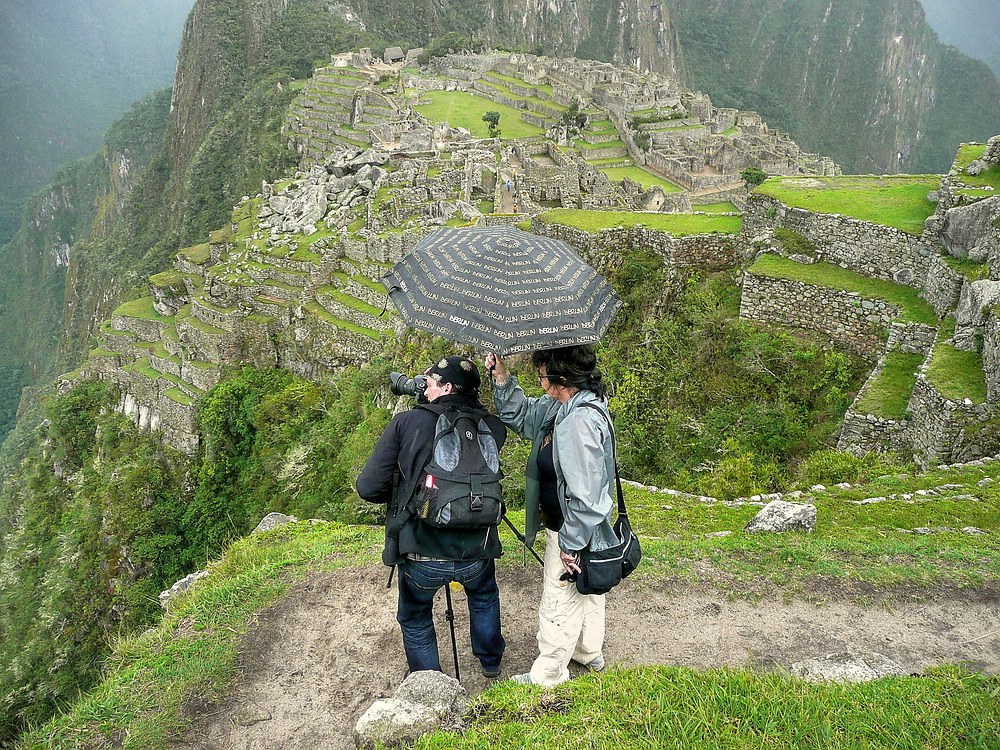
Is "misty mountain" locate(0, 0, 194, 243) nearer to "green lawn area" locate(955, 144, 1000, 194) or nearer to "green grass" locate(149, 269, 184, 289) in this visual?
"green grass" locate(149, 269, 184, 289)

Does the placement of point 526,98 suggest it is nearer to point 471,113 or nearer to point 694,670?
point 471,113

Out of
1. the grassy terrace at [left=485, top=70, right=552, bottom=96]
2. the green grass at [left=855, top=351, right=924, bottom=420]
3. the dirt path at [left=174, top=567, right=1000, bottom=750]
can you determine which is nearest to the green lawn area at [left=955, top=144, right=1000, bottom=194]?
the green grass at [left=855, top=351, right=924, bottom=420]

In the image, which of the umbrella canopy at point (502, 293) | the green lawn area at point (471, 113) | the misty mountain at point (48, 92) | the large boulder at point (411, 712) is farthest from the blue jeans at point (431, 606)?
the misty mountain at point (48, 92)

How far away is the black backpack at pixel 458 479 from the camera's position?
3543 millimetres

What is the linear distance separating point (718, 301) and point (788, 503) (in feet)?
13.7

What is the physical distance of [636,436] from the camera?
9.09m

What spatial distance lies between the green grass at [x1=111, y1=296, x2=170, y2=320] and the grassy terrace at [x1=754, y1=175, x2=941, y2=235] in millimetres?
20950

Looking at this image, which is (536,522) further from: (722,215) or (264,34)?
(264,34)

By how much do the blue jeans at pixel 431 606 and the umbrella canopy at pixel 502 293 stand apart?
139cm

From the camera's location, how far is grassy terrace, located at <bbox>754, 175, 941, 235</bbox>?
351 inches

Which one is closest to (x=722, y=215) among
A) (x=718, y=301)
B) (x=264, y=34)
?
(x=718, y=301)

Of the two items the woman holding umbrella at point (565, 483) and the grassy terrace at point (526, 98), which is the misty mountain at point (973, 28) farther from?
the woman holding umbrella at point (565, 483)

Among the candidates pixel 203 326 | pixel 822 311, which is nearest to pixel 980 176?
pixel 822 311

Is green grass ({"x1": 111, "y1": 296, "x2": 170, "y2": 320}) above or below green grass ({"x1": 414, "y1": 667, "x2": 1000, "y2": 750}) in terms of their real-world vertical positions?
below
